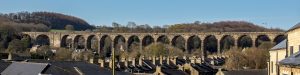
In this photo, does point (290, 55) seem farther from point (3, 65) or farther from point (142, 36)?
point (142, 36)

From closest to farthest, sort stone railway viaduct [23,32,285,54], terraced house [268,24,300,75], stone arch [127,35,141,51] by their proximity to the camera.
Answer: terraced house [268,24,300,75] < stone railway viaduct [23,32,285,54] < stone arch [127,35,141,51]

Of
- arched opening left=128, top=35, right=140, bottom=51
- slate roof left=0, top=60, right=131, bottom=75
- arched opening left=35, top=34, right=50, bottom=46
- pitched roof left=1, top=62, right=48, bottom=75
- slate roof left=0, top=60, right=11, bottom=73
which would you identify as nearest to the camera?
slate roof left=0, top=60, right=131, bottom=75

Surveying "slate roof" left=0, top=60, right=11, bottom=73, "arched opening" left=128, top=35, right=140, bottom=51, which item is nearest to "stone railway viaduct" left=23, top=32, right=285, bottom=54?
"arched opening" left=128, top=35, right=140, bottom=51

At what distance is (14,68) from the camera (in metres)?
28.6

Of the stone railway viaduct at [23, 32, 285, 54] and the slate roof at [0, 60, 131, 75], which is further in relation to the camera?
the stone railway viaduct at [23, 32, 285, 54]

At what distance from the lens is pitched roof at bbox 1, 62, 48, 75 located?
25.3 meters

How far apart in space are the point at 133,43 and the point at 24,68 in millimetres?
93981

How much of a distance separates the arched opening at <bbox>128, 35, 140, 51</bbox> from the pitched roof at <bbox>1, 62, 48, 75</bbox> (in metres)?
78.3

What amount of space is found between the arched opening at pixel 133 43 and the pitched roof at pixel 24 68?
257ft

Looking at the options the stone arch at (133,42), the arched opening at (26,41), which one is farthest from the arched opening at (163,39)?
the arched opening at (26,41)

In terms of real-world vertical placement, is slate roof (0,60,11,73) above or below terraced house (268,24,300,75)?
below

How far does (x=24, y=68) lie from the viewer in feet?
88.3

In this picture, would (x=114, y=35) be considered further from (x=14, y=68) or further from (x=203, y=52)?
(x=14, y=68)

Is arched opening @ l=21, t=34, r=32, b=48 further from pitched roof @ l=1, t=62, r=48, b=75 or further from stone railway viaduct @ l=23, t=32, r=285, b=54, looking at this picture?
pitched roof @ l=1, t=62, r=48, b=75
